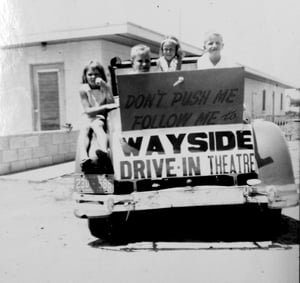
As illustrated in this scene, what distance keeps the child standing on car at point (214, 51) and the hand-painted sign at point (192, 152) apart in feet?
1.47

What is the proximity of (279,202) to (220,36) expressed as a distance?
1235mm

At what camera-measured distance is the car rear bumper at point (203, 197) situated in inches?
103

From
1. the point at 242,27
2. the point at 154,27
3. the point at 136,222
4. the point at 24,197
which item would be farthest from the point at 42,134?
the point at 242,27

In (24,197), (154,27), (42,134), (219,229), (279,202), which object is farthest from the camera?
(42,134)

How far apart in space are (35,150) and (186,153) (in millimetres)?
1807

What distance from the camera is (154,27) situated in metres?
2.80

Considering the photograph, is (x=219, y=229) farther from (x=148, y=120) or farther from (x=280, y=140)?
(x=148, y=120)

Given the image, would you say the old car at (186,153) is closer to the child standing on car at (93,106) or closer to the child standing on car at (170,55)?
the child standing on car at (93,106)

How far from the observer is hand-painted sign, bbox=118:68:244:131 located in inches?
99.6

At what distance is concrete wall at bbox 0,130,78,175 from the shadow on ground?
0.77 metres

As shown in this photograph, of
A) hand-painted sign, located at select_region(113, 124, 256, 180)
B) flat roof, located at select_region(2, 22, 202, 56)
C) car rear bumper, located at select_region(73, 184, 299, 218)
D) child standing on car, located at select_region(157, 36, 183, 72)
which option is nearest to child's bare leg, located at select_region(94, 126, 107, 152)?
hand-painted sign, located at select_region(113, 124, 256, 180)

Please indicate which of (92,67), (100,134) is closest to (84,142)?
(100,134)

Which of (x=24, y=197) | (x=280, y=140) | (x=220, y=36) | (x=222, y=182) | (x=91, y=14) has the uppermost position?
(x=91, y=14)

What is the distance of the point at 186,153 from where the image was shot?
262cm
